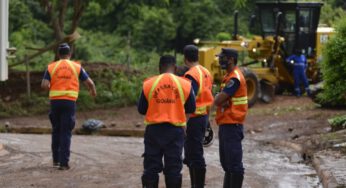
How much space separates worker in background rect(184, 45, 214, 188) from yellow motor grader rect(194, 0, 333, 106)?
13.3 meters

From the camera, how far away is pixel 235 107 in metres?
9.20

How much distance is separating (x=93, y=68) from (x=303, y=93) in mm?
6442

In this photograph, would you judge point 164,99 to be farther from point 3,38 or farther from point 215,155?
point 215,155

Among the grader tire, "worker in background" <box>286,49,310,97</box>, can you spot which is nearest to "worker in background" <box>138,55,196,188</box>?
the grader tire

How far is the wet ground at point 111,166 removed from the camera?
10.9 m

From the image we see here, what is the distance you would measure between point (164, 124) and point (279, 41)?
16.0 meters

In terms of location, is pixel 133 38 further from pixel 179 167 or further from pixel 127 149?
pixel 179 167

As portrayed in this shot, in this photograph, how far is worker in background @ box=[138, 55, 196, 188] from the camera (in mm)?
8656

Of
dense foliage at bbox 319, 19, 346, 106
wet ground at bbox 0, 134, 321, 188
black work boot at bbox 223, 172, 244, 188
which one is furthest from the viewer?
dense foliage at bbox 319, 19, 346, 106

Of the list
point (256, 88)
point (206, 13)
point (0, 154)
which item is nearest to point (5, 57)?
point (0, 154)

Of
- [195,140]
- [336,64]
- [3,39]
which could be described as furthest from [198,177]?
[336,64]

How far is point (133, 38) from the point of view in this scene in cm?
3775

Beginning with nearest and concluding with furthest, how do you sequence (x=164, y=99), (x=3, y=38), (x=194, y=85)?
(x=164, y=99) < (x=194, y=85) < (x=3, y=38)

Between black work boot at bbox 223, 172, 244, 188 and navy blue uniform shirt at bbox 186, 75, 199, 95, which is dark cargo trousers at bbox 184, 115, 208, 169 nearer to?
navy blue uniform shirt at bbox 186, 75, 199, 95
